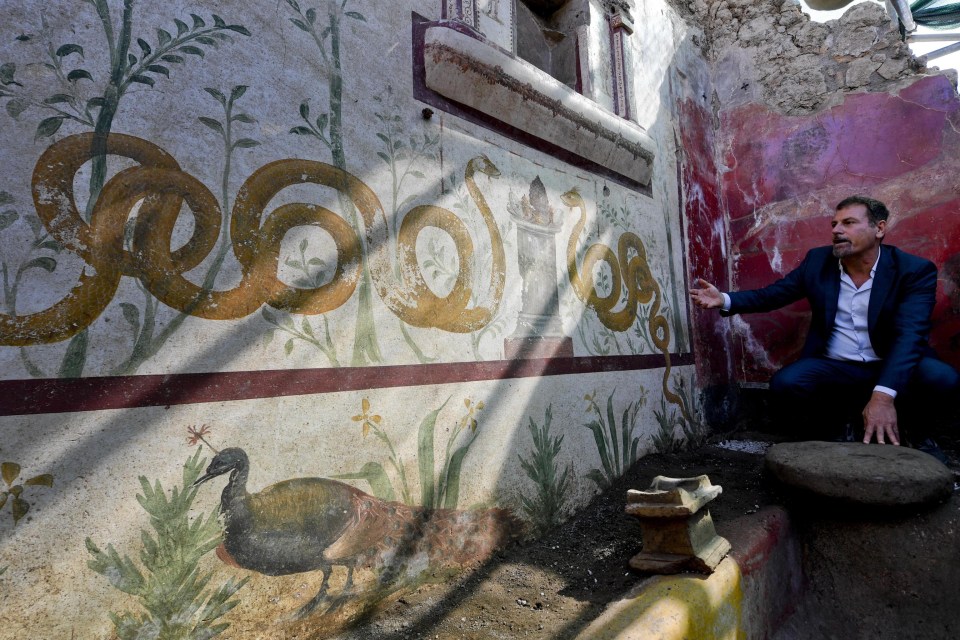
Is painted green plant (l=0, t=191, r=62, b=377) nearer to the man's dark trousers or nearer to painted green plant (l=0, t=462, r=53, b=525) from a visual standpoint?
painted green plant (l=0, t=462, r=53, b=525)

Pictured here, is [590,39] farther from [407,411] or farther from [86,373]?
[86,373]

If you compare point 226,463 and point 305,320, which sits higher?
point 305,320

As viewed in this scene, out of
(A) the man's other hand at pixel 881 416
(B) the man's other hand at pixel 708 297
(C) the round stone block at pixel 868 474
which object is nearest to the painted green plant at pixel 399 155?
(C) the round stone block at pixel 868 474

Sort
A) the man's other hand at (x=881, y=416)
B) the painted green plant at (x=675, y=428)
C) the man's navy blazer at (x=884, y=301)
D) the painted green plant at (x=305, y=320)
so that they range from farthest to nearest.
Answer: the painted green plant at (x=675, y=428)
the man's navy blazer at (x=884, y=301)
the man's other hand at (x=881, y=416)
the painted green plant at (x=305, y=320)

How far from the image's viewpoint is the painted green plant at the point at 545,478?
2.04 metres

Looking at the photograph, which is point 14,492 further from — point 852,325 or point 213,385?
point 852,325

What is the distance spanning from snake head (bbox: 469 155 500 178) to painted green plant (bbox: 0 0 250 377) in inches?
38.5

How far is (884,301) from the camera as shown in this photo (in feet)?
8.57

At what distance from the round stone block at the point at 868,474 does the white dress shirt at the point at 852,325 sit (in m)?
0.68

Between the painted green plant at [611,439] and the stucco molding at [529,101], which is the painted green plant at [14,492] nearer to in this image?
the stucco molding at [529,101]

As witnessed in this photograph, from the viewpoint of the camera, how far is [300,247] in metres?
1.51

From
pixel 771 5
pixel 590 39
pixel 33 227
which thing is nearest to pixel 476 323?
pixel 33 227

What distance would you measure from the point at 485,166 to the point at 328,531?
4.58 feet

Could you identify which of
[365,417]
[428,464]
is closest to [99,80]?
[365,417]
